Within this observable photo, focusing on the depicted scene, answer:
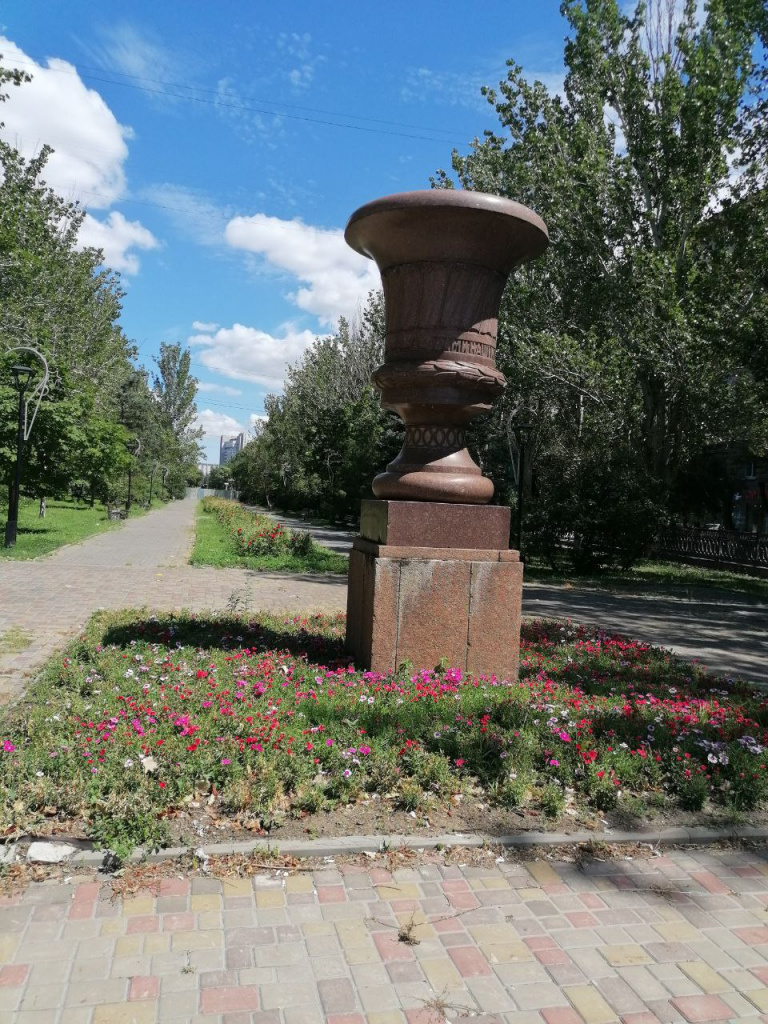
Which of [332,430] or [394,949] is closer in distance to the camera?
[394,949]

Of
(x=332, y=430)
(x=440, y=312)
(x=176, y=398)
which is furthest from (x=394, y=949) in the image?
(x=176, y=398)

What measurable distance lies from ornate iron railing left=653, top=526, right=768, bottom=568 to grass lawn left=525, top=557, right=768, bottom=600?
43.9 inches

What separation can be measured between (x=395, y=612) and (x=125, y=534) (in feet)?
63.1

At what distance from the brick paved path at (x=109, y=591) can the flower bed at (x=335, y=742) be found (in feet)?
4.53

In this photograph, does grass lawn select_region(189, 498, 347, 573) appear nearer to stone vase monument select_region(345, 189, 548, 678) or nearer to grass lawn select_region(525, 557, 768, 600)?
grass lawn select_region(525, 557, 768, 600)

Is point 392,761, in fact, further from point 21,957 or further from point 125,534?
point 125,534

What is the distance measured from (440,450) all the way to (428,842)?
2.96 metres

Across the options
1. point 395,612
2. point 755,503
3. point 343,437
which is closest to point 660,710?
point 395,612

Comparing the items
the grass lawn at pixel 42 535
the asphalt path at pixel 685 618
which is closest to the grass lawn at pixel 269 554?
the grass lawn at pixel 42 535

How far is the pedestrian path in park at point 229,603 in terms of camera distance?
7422 millimetres

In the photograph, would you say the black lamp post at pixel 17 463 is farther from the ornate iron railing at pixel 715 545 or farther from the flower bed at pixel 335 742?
the ornate iron railing at pixel 715 545

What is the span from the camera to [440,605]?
16.8ft

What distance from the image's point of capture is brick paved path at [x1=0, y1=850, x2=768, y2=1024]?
84.7 inches

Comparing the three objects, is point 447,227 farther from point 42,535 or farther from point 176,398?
point 176,398
